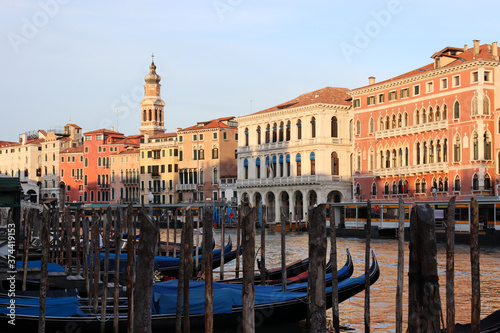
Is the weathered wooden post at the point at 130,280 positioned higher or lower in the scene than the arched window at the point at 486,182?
lower

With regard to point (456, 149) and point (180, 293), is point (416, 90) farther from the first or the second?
point (180, 293)

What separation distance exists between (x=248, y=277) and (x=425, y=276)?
97.6 inches

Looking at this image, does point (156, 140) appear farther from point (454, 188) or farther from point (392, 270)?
point (392, 270)

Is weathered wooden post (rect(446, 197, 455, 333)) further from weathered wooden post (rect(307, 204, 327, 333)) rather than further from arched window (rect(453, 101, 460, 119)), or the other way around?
arched window (rect(453, 101, 460, 119))

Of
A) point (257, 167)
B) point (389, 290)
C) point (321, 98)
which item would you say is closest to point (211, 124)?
point (257, 167)

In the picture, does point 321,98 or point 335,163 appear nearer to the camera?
point 335,163

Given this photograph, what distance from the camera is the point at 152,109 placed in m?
68.1

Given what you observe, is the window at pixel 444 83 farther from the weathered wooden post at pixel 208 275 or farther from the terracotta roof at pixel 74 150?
the terracotta roof at pixel 74 150

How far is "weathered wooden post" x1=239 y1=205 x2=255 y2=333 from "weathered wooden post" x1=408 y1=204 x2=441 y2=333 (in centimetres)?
216

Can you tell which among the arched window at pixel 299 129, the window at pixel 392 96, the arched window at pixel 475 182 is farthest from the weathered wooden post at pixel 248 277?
the arched window at pixel 299 129

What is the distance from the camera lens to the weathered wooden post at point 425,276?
17.3 feet

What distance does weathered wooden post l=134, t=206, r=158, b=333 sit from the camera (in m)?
5.25

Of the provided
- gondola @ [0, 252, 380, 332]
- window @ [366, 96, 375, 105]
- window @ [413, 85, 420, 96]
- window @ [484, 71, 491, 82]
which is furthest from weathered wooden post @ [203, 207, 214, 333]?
window @ [366, 96, 375, 105]

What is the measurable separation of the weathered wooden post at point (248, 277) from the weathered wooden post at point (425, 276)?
2.16m
